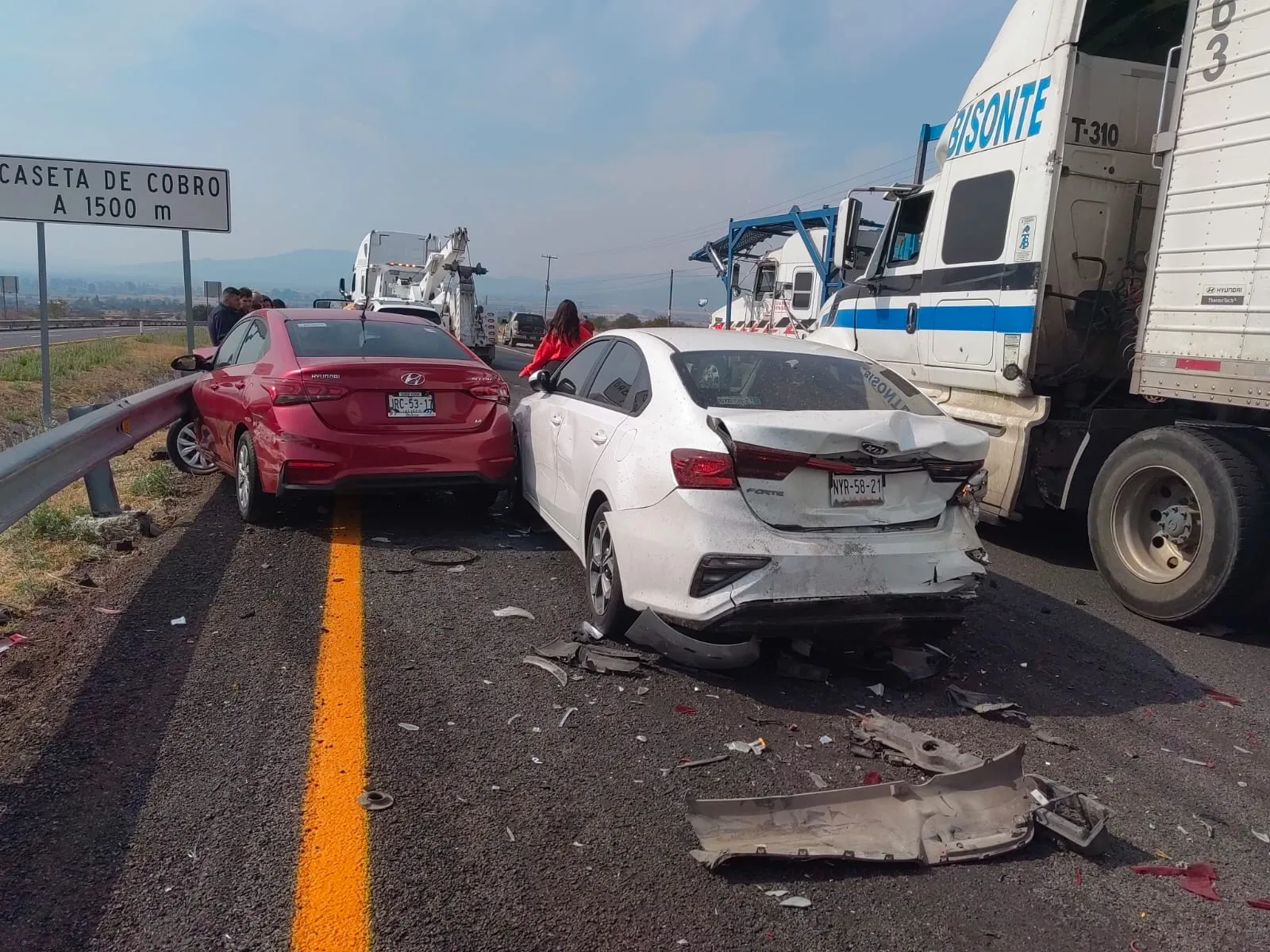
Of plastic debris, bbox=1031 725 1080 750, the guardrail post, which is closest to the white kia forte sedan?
plastic debris, bbox=1031 725 1080 750

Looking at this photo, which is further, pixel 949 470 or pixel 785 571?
pixel 949 470

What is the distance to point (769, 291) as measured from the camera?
67.2 feet

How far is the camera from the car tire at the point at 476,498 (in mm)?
7193

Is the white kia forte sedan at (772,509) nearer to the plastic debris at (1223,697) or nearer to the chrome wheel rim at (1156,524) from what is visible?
the plastic debris at (1223,697)

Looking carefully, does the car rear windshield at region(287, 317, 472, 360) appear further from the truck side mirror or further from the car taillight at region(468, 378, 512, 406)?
the truck side mirror

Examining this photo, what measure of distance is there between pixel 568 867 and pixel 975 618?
343cm

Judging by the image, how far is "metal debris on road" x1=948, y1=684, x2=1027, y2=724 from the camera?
411 centimetres

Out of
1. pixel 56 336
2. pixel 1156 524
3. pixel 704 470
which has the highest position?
pixel 704 470

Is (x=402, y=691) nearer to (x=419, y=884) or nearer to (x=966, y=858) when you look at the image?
(x=419, y=884)

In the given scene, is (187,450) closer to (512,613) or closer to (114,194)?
(114,194)

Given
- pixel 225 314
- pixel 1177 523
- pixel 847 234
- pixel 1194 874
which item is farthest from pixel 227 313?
pixel 1194 874

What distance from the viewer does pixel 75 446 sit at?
5.68 m

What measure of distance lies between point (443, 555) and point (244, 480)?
1.76 m

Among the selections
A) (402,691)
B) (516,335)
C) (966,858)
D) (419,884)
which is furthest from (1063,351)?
(516,335)
